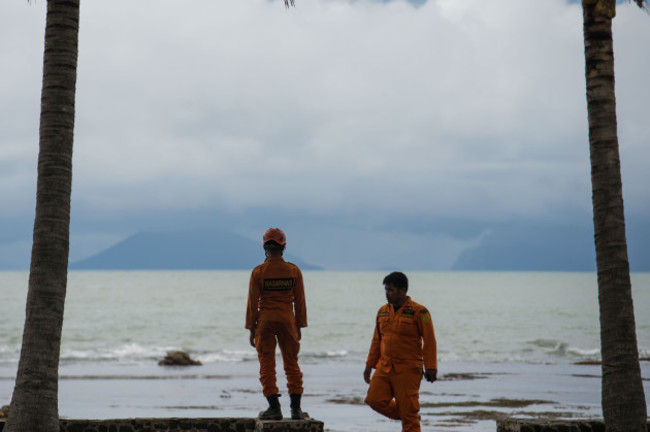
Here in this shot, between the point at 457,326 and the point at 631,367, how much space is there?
5893 centimetres

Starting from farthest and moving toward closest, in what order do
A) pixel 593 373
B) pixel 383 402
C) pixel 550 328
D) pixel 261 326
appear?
1. pixel 550 328
2. pixel 593 373
3. pixel 261 326
4. pixel 383 402

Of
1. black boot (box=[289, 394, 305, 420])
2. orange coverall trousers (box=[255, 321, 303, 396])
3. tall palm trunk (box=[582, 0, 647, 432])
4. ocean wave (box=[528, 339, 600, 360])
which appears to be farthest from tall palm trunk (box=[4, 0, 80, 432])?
ocean wave (box=[528, 339, 600, 360])

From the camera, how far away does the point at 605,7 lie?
8.23 metres

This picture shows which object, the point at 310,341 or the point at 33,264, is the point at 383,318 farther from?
the point at 310,341

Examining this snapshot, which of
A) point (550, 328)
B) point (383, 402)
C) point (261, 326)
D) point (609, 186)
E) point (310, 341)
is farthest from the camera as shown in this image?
point (550, 328)

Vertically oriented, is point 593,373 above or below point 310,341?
below

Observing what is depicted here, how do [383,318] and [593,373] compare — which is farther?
[593,373]

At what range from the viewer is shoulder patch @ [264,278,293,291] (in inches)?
373

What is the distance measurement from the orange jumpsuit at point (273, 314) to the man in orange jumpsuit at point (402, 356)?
1.09 metres

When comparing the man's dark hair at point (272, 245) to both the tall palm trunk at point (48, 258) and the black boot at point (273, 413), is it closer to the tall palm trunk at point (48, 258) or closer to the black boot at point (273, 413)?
the black boot at point (273, 413)

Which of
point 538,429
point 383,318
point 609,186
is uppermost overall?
point 609,186

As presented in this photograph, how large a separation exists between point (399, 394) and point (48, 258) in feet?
11.4

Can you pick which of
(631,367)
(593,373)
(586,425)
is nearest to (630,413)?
(631,367)

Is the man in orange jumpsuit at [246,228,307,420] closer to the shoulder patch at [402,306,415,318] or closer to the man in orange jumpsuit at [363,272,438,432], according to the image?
the man in orange jumpsuit at [363,272,438,432]
